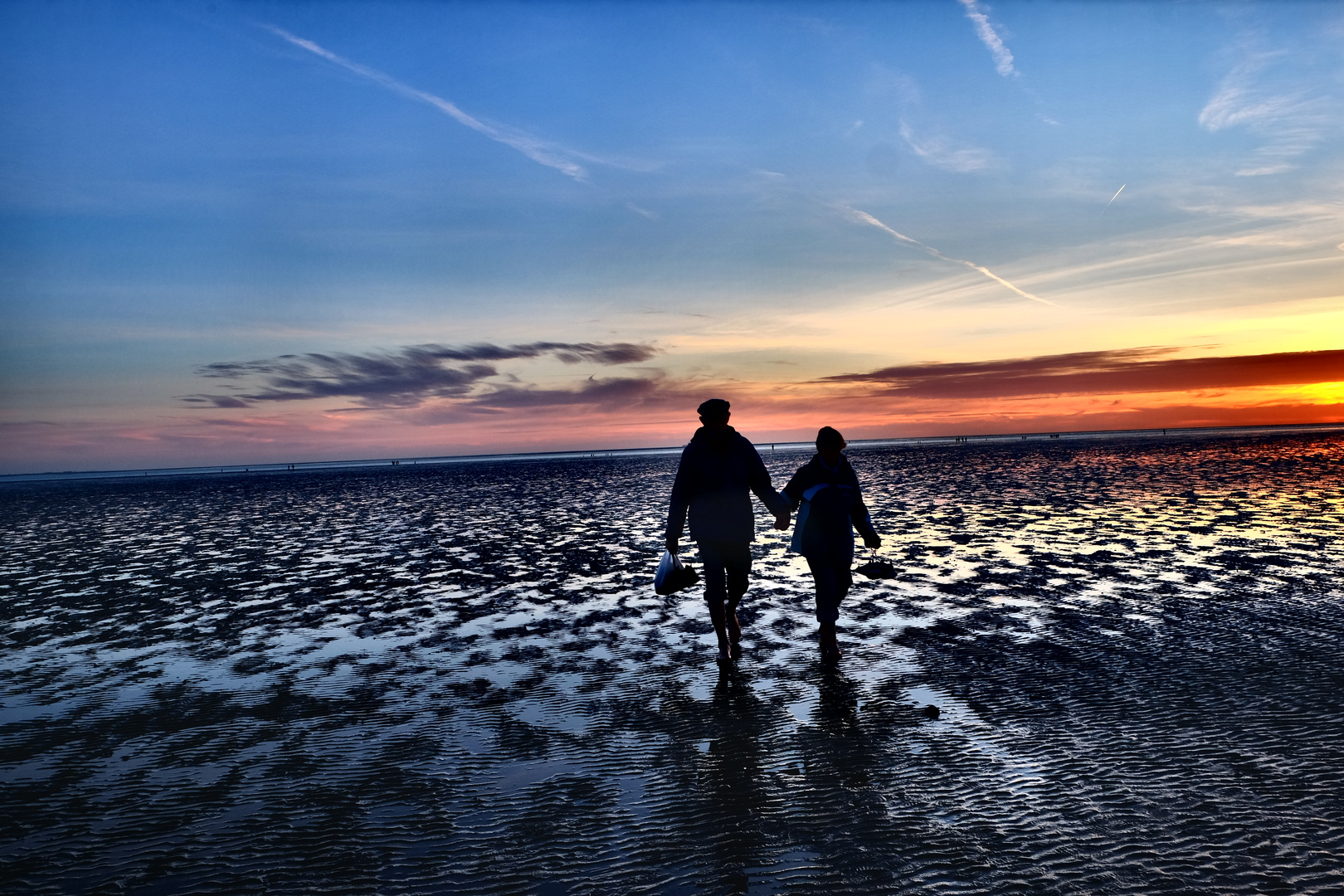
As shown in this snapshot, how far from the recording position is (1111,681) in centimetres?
632

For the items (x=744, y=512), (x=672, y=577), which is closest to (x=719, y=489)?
(x=744, y=512)

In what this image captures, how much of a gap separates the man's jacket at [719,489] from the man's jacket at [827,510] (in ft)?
1.03

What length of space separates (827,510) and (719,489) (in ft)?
3.52

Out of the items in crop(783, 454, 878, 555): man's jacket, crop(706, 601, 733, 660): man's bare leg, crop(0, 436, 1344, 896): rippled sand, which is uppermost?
crop(783, 454, 878, 555): man's jacket

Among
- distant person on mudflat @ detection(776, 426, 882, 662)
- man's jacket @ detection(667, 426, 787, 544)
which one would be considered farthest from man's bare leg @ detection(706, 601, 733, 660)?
distant person on mudflat @ detection(776, 426, 882, 662)

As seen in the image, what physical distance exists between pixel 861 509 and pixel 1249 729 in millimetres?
3363

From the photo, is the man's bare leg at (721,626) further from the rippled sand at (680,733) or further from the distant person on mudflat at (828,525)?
the distant person on mudflat at (828,525)

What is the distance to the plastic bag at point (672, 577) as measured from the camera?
7.43 m

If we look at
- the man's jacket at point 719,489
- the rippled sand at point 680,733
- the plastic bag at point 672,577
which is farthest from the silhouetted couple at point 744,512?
the rippled sand at point 680,733

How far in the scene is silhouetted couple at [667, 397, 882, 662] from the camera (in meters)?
7.28

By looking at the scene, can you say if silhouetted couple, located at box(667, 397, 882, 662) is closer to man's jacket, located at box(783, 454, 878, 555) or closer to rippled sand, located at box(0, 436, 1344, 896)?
man's jacket, located at box(783, 454, 878, 555)

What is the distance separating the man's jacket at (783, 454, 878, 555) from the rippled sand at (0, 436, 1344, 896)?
1110mm

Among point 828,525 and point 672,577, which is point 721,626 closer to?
point 672,577

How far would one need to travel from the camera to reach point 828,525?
24.4ft
